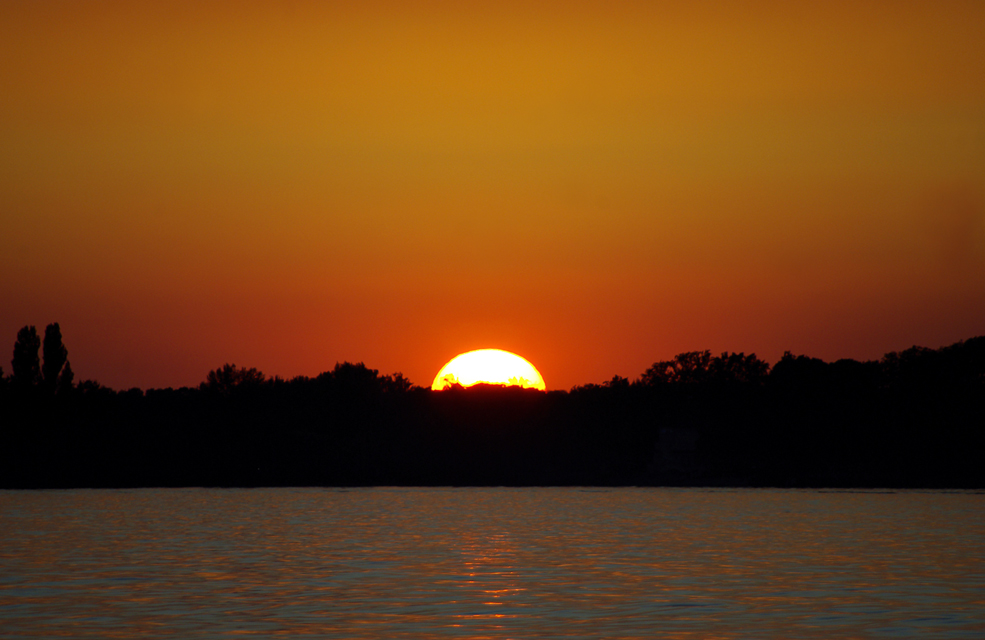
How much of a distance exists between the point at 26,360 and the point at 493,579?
424ft

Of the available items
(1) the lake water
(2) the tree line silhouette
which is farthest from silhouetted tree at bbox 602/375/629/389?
(1) the lake water

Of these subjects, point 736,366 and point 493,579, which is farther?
point 736,366

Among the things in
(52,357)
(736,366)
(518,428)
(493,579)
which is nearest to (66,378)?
(52,357)

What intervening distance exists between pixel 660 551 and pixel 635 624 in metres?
20.8

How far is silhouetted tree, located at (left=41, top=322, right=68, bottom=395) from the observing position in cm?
15225

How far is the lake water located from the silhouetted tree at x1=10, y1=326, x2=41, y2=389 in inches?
3491

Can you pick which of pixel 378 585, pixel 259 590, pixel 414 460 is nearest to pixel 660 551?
pixel 378 585

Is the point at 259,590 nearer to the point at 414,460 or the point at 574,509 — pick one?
the point at 574,509

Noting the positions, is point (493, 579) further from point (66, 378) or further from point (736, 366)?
point (736, 366)

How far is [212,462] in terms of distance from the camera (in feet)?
593

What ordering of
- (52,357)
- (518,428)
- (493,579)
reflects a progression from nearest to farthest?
(493,579) < (52,357) < (518,428)

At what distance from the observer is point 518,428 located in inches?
7382

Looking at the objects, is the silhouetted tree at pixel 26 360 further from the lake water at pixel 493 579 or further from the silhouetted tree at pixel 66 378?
Answer: the lake water at pixel 493 579

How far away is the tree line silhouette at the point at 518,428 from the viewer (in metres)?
161
